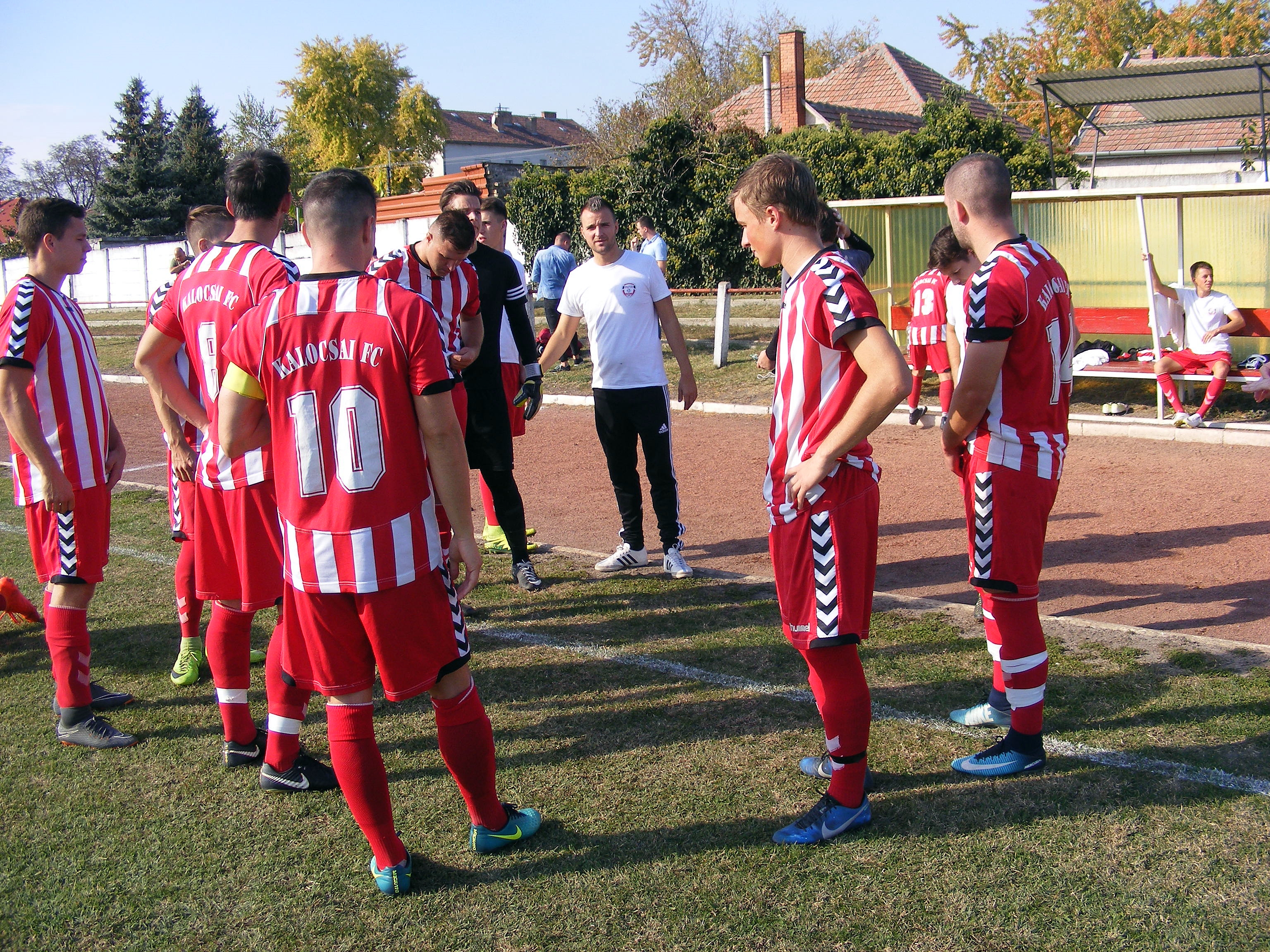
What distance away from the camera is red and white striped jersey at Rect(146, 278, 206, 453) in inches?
158

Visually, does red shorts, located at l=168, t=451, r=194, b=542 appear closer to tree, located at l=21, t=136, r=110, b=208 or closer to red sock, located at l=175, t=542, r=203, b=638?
red sock, located at l=175, t=542, r=203, b=638

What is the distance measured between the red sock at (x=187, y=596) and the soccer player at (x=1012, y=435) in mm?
3629

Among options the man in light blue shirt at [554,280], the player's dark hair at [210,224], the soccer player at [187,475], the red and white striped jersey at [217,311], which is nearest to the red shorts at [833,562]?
the red and white striped jersey at [217,311]

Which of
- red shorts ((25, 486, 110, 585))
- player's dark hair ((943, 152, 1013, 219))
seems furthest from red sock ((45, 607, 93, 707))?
player's dark hair ((943, 152, 1013, 219))

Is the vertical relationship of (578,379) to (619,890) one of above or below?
above

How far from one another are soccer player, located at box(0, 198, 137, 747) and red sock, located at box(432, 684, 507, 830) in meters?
1.92

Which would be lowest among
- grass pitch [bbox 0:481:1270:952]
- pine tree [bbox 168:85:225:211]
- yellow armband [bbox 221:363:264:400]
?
grass pitch [bbox 0:481:1270:952]

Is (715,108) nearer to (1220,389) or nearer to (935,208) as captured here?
(935,208)

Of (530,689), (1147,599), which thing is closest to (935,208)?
(1147,599)

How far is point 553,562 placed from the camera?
6484mm

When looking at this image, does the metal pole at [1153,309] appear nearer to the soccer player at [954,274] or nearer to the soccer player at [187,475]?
the soccer player at [954,274]

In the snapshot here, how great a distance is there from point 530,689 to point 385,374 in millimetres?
2264

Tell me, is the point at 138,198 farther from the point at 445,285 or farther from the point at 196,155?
the point at 445,285

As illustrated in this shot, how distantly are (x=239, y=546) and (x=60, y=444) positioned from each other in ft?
4.05
